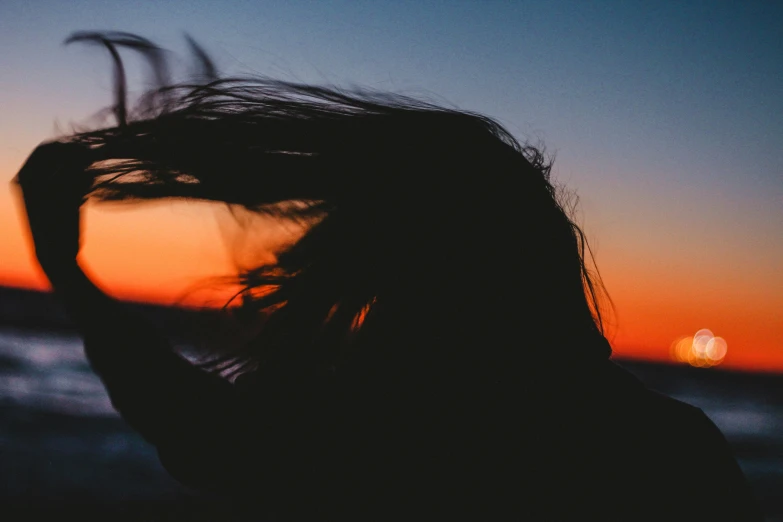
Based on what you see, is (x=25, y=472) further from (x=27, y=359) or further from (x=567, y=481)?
(x=27, y=359)

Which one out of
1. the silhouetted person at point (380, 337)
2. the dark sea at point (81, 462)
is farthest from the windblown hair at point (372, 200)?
the dark sea at point (81, 462)

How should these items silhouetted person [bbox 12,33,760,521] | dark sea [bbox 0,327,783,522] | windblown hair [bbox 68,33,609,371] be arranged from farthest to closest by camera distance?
dark sea [bbox 0,327,783,522], windblown hair [bbox 68,33,609,371], silhouetted person [bbox 12,33,760,521]

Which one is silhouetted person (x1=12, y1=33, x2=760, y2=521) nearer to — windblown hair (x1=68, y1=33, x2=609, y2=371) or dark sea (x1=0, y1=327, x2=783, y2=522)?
windblown hair (x1=68, y1=33, x2=609, y2=371)

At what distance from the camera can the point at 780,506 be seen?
8039 millimetres

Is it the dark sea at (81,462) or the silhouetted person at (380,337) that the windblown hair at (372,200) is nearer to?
the silhouetted person at (380,337)

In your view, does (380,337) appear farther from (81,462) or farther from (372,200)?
(81,462)

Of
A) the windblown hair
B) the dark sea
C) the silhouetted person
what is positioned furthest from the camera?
the dark sea

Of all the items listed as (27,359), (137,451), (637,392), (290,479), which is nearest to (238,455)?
(290,479)

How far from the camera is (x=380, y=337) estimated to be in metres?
1.60

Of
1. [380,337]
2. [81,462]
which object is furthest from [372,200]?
[81,462]

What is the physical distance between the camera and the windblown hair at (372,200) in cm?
164

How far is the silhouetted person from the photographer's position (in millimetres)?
1409

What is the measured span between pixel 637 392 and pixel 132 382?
3.93 feet

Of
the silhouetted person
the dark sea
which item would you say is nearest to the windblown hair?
the silhouetted person
